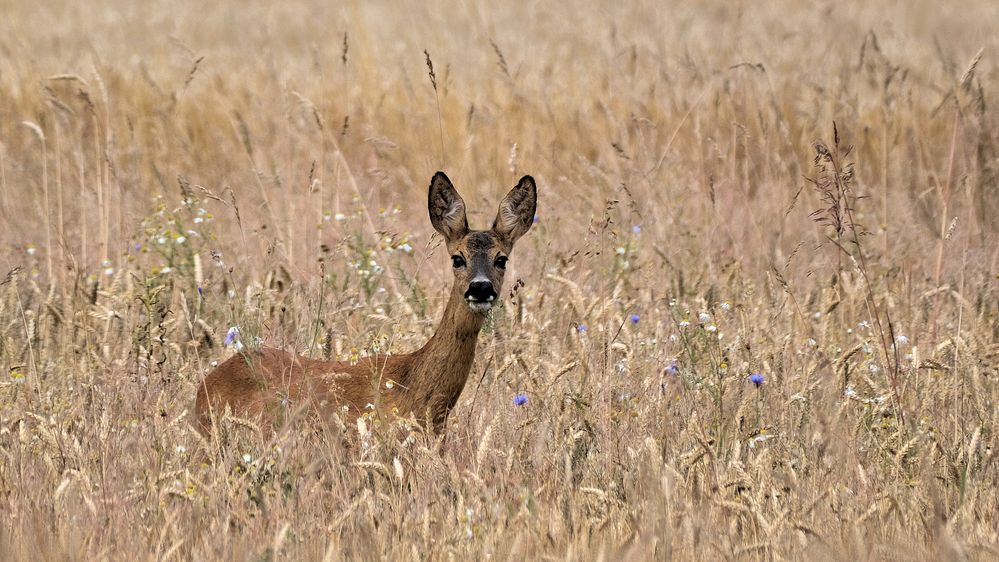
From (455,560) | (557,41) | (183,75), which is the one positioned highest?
(557,41)

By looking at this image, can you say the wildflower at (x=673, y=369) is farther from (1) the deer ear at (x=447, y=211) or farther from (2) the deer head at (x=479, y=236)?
(1) the deer ear at (x=447, y=211)

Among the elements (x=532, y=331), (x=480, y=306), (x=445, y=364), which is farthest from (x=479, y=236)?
(x=532, y=331)

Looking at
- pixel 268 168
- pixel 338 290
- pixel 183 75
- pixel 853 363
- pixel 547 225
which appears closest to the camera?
pixel 853 363

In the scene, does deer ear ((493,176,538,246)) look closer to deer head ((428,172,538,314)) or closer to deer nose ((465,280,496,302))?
deer head ((428,172,538,314))

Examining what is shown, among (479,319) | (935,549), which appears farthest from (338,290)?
(935,549)

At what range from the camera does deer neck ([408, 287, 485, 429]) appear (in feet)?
16.7

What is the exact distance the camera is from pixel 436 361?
509 centimetres

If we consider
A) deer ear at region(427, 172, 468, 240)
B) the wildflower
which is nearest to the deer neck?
deer ear at region(427, 172, 468, 240)

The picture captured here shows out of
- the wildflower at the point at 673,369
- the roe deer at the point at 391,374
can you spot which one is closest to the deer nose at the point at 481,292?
the roe deer at the point at 391,374

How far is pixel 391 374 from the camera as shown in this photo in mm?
5188

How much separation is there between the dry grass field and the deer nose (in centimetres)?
10

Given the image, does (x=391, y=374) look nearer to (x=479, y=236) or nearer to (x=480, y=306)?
(x=480, y=306)

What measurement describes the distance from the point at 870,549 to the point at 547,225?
16.7 feet

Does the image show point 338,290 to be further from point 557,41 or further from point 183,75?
point 557,41
